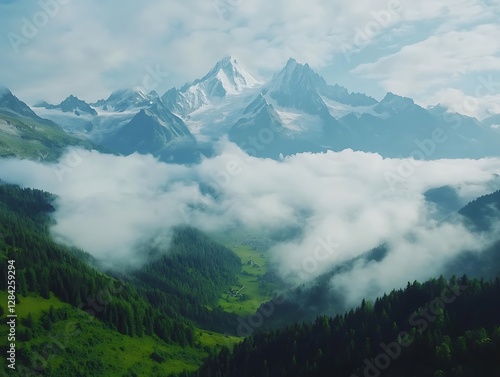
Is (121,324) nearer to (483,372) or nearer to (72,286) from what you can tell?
(72,286)
